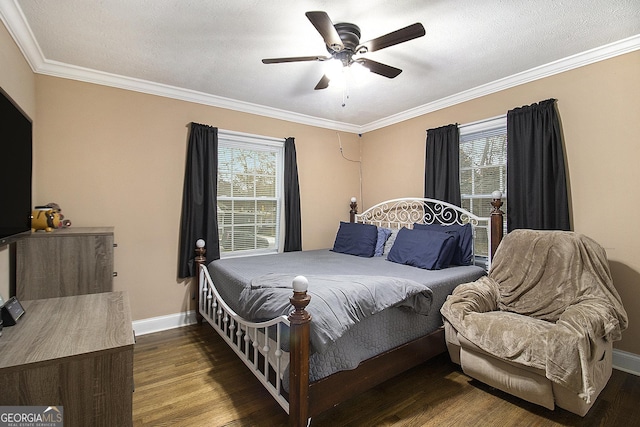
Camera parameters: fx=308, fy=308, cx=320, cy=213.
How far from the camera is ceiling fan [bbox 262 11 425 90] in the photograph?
172 centimetres

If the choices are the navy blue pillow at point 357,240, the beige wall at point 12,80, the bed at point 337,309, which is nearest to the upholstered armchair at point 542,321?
the bed at point 337,309

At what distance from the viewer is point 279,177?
405cm

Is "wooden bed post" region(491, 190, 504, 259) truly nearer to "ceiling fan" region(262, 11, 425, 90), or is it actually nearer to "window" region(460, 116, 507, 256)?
"window" region(460, 116, 507, 256)

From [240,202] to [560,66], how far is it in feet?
11.3

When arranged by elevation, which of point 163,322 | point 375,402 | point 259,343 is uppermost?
point 259,343

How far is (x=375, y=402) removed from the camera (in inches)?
79.0

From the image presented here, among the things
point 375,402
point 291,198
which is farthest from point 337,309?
point 291,198

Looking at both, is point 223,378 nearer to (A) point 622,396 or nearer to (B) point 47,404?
(B) point 47,404

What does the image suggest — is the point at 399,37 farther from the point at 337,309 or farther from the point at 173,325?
the point at 173,325

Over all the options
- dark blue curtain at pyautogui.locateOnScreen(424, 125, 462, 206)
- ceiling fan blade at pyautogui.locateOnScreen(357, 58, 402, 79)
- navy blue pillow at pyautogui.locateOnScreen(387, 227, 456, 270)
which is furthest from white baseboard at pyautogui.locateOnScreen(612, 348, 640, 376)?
ceiling fan blade at pyautogui.locateOnScreen(357, 58, 402, 79)

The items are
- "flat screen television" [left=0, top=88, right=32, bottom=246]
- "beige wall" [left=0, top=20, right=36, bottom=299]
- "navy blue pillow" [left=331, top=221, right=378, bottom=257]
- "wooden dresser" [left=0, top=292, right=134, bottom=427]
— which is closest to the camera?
"wooden dresser" [left=0, top=292, right=134, bottom=427]

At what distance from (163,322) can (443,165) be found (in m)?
3.48

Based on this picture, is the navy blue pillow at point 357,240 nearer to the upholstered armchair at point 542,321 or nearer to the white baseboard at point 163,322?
the upholstered armchair at point 542,321

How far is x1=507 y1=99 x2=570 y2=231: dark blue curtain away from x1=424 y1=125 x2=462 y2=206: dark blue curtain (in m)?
0.55
